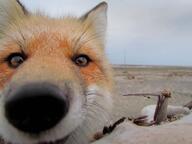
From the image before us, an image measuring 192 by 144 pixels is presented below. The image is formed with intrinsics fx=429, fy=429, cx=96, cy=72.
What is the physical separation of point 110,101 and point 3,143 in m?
1.30

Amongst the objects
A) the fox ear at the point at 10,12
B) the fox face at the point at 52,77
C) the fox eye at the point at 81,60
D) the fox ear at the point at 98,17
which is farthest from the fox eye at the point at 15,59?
the fox ear at the point at 98,17

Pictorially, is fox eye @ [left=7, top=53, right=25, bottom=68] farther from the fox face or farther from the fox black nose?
the fox black nose

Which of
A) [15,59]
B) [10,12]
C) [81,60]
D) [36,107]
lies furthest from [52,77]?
[10,12]

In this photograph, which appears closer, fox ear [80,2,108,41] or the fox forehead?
the fox forehead

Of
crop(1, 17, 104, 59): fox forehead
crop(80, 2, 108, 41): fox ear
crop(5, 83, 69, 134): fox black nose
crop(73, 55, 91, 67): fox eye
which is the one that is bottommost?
crop(5, 83, 69, 134): fox black nose

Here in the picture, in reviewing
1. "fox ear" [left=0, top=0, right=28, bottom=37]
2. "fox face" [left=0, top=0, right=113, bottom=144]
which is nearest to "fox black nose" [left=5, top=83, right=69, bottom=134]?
"fox face" [left=0, top=0, right=113, bottom=144]

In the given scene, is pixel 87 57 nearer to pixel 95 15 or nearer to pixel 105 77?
pixel 105 77

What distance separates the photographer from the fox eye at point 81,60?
441 cm

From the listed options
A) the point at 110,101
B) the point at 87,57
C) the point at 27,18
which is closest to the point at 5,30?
the point at 27,18

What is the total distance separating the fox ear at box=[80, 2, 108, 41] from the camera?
5.61m

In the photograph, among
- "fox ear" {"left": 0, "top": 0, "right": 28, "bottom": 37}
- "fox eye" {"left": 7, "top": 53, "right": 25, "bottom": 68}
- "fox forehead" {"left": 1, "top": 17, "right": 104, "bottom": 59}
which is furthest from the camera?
"fox ear" {"left": 0, "top": 0, "right": 28, "bottom": 37}

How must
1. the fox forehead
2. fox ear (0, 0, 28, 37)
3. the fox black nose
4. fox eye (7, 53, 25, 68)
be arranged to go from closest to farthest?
the fox black nose, fox eye (7, 53, 25, 68), the fox forehead, fox ear (0, 0, 28, 37)

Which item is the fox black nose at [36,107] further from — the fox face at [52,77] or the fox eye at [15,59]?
the fox eye at [15,59]

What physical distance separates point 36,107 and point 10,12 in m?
2.24
